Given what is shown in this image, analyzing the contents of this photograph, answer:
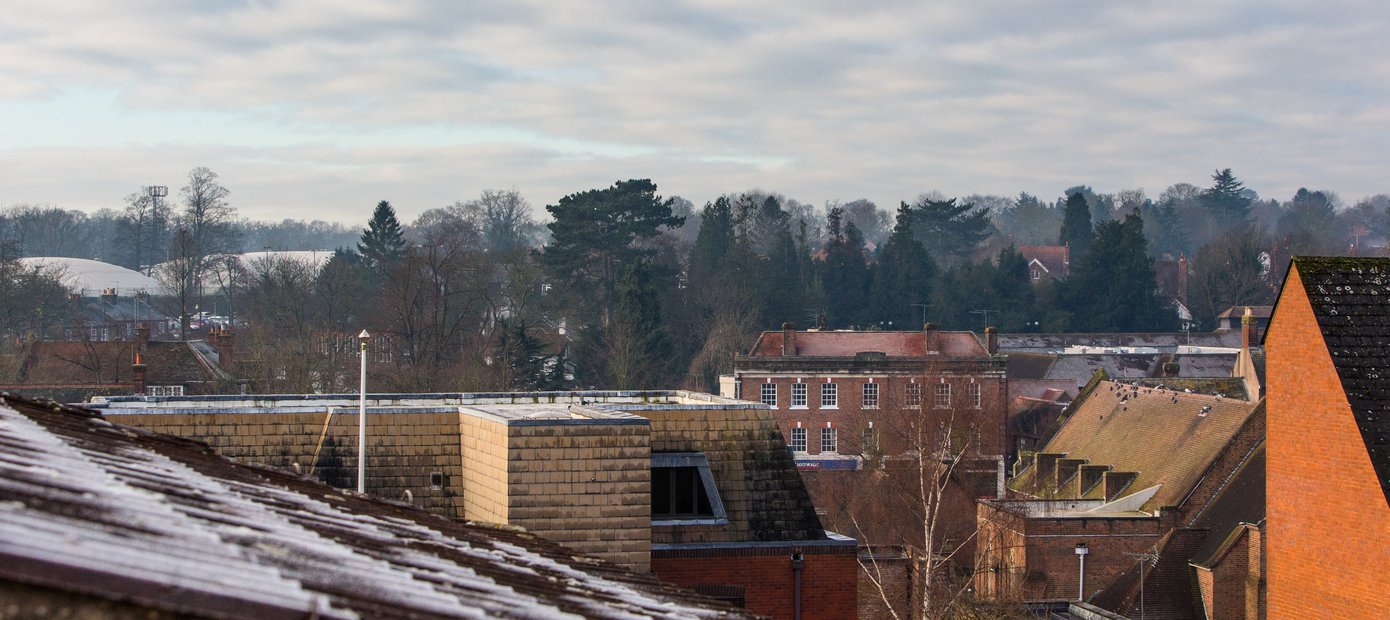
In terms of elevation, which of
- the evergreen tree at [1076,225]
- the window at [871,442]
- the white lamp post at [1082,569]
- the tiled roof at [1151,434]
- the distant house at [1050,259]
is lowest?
the white lamp post at [1082,569]

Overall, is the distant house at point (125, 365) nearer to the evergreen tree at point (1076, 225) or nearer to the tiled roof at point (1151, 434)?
the tiled roof at point (1151, 434)

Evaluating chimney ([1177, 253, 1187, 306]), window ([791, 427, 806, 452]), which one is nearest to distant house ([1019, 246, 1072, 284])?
chimney ([1177, 253, 1187, 306])

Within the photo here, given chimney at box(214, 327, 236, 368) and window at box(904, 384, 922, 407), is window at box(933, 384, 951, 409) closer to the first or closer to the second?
window at box(904, 384, 922, 407)

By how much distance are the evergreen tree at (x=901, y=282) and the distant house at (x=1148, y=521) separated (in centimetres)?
6526

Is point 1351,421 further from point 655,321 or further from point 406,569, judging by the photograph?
point 655,321

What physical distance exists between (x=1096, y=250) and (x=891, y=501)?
6519 cm

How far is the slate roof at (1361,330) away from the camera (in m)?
21.8

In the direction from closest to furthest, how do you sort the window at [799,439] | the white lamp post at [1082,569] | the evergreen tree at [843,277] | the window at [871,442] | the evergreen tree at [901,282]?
the white lamp post at [1082,569], the window at [871,442], the window at [799,439], the evergreen tree at [901,282], the evergreen tree at [843,277]

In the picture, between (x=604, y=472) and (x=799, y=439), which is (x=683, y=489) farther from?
(x=799, y=439)

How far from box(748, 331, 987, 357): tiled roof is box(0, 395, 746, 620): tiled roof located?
64446 millimetres

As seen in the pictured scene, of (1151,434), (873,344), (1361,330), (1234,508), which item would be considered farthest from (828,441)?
(1361,330)

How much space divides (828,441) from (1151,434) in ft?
73.8

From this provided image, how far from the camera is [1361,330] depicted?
22.3m

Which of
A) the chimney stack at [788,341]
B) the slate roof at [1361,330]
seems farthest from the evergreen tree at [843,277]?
the slate roof at [1361,330]
